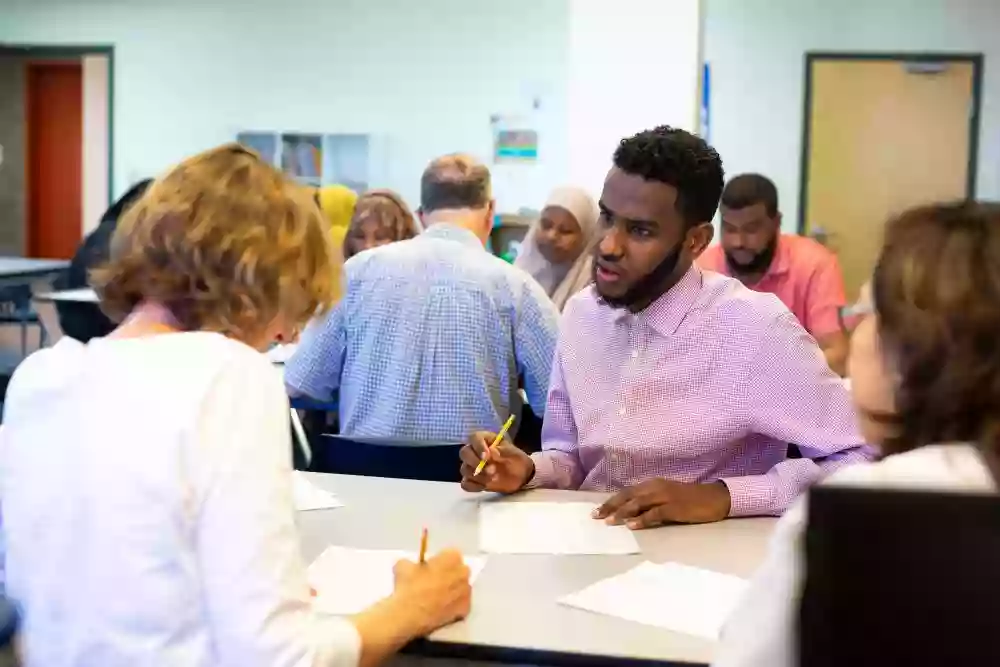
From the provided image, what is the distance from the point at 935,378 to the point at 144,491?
791mm

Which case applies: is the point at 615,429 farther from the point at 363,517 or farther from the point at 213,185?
the point at 213,185

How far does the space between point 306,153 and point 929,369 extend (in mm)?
6936

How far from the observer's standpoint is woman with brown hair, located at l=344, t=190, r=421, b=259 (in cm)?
451

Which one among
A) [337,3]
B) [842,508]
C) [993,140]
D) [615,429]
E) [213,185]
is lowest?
[615,429]

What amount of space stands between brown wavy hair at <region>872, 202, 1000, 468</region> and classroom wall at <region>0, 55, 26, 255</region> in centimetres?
928

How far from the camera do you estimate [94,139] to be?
8633 mm

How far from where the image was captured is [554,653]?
1364mm

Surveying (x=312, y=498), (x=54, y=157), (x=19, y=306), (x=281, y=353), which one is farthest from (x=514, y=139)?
(x=312, y=498)

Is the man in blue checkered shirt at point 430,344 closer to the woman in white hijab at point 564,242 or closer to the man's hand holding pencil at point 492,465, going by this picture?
the man's hand holding pencil at point 492,465

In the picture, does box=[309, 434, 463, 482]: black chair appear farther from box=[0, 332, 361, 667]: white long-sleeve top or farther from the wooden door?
the wooden door

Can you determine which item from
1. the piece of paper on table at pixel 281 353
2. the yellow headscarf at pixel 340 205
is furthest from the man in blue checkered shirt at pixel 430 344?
the yellow headscarf at pixel 340 205

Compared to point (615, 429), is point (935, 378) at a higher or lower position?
higher

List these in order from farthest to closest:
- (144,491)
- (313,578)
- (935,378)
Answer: (313,578) → (144,491) → (935,378)

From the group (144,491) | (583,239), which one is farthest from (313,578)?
(583,239)
